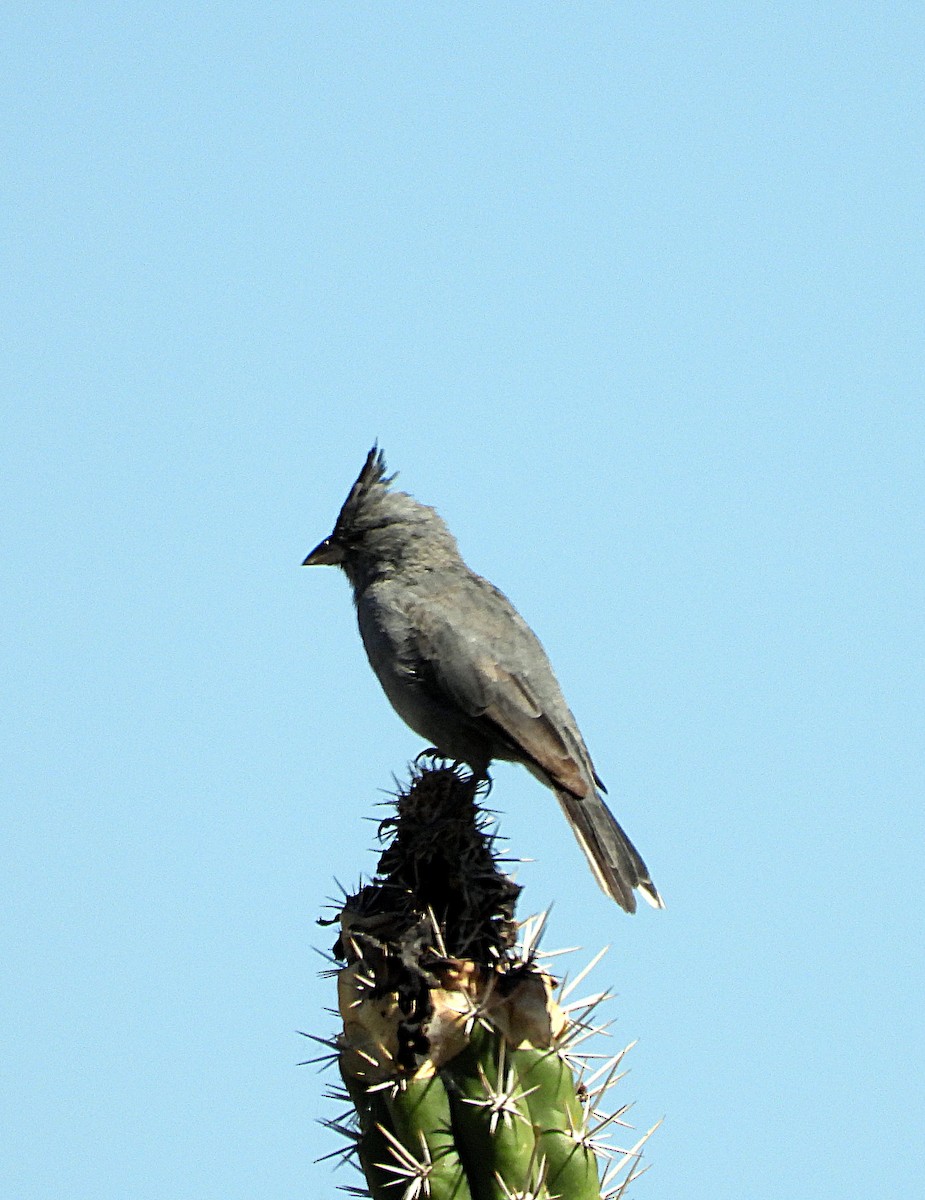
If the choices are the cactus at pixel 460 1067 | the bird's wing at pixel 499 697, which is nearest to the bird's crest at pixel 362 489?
the bird's wing at pixel 499 697

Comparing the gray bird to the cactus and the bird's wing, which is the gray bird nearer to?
the bird's wing

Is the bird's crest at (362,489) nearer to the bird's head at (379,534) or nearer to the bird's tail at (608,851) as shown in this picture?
the bird's head at (379,534)

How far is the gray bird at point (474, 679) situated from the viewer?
25.4ft

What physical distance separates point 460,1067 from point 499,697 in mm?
3825

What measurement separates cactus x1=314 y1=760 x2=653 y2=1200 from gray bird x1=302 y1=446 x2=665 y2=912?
10.1 feet

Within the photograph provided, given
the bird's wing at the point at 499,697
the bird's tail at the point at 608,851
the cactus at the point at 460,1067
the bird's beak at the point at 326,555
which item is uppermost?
the bird's beak at the point at 326,555

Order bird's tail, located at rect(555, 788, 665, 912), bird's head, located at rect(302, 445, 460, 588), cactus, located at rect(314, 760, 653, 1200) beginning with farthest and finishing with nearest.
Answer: bird's head, located at rect(302, 445, 460, 588), bird's tail, located at rect(555, 788, 665, 912), cactus, located at rect(314, 760, 653, 1200)

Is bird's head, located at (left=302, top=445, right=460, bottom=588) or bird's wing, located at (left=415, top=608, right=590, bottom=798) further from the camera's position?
bird's head, located at (left=302, top=445, right=460, bottom=588)

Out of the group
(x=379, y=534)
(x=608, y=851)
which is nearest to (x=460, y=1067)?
(x=608, y=851)

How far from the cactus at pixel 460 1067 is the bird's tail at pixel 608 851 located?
2.94 m

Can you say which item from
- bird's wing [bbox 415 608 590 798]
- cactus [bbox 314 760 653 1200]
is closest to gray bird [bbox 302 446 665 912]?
bird's wing [bbox 415 608 590 798]

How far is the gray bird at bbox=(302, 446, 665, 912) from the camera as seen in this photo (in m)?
7.74

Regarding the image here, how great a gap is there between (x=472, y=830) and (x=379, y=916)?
53cm

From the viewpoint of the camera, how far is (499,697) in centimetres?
791
